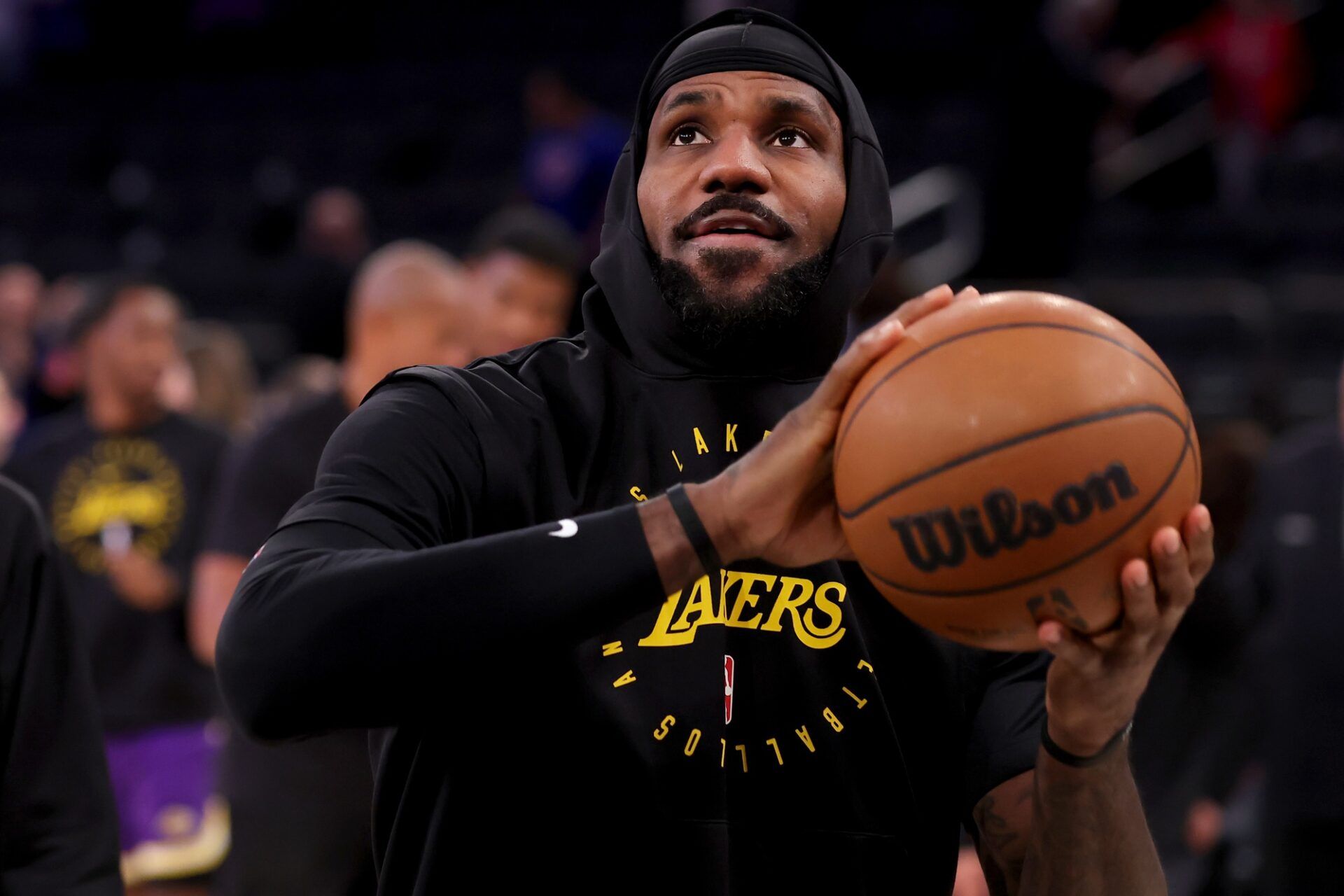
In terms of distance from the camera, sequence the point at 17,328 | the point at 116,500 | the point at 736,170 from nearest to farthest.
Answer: the point at 736,170 → the point at 116,500 → the point at 17,328

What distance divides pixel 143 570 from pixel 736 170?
4.07m

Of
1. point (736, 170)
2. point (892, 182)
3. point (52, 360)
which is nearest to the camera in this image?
point (736, 170)

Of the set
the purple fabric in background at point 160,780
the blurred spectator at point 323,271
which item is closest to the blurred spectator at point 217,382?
the blurred spectator at point 323,271

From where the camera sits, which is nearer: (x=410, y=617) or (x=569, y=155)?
(x=410, y=617)

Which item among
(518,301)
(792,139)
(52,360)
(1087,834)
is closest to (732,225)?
(792,139)

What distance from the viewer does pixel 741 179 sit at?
252 centimetres

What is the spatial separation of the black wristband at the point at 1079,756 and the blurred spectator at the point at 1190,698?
3.29 metres

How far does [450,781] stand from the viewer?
2305 mm

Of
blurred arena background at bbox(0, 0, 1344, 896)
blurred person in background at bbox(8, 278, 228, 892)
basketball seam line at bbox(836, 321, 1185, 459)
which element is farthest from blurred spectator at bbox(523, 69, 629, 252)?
basketball seam line at bbox(836, 321, 1185, 459)

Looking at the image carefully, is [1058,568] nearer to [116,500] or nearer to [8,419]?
[8,419]

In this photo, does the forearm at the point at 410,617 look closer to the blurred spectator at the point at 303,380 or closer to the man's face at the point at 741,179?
the man's face at the point at 741,179

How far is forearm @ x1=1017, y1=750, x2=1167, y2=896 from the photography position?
238 centimetres

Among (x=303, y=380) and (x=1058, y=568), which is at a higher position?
(x=303, y=380)

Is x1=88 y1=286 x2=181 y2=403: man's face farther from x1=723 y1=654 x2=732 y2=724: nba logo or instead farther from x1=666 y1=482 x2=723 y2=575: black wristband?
x1=666 y1=482 x2=723 y2=575: black wristband
